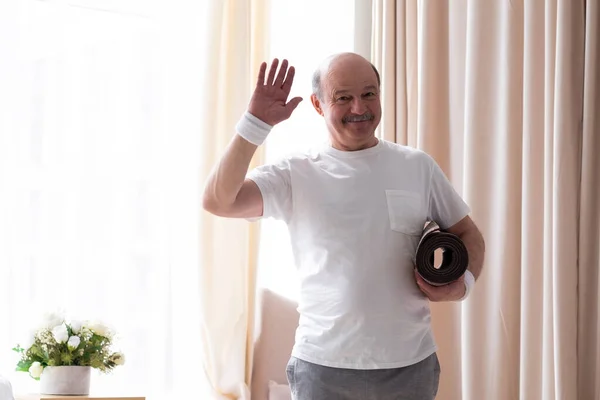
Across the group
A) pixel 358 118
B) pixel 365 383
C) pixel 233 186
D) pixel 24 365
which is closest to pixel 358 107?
pixel 358 118

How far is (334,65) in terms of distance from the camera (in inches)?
Result: 82.8

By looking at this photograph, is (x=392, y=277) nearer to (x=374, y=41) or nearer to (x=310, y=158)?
(x=310, y=158)

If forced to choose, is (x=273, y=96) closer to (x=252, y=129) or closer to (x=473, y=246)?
(x=252, y=129)

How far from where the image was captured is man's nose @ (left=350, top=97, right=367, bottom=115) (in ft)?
6.59

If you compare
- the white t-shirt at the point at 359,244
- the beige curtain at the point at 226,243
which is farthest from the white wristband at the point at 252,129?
the beige curtain at the point at 226,243

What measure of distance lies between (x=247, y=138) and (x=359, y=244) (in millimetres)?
381

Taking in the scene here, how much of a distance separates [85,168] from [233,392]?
1225 mm

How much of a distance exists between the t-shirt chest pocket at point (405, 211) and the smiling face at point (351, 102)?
7.1 inches

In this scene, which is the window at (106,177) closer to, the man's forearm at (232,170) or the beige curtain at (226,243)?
the beige curtain at (226,243)

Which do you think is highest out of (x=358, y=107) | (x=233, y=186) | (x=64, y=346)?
(x=358, y=107)

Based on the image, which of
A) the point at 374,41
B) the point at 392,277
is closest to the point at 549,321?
the point at 392,277

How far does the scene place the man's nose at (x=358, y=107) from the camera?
201 cm

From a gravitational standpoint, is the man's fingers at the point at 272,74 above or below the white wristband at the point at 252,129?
above

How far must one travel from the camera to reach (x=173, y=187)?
361cm
